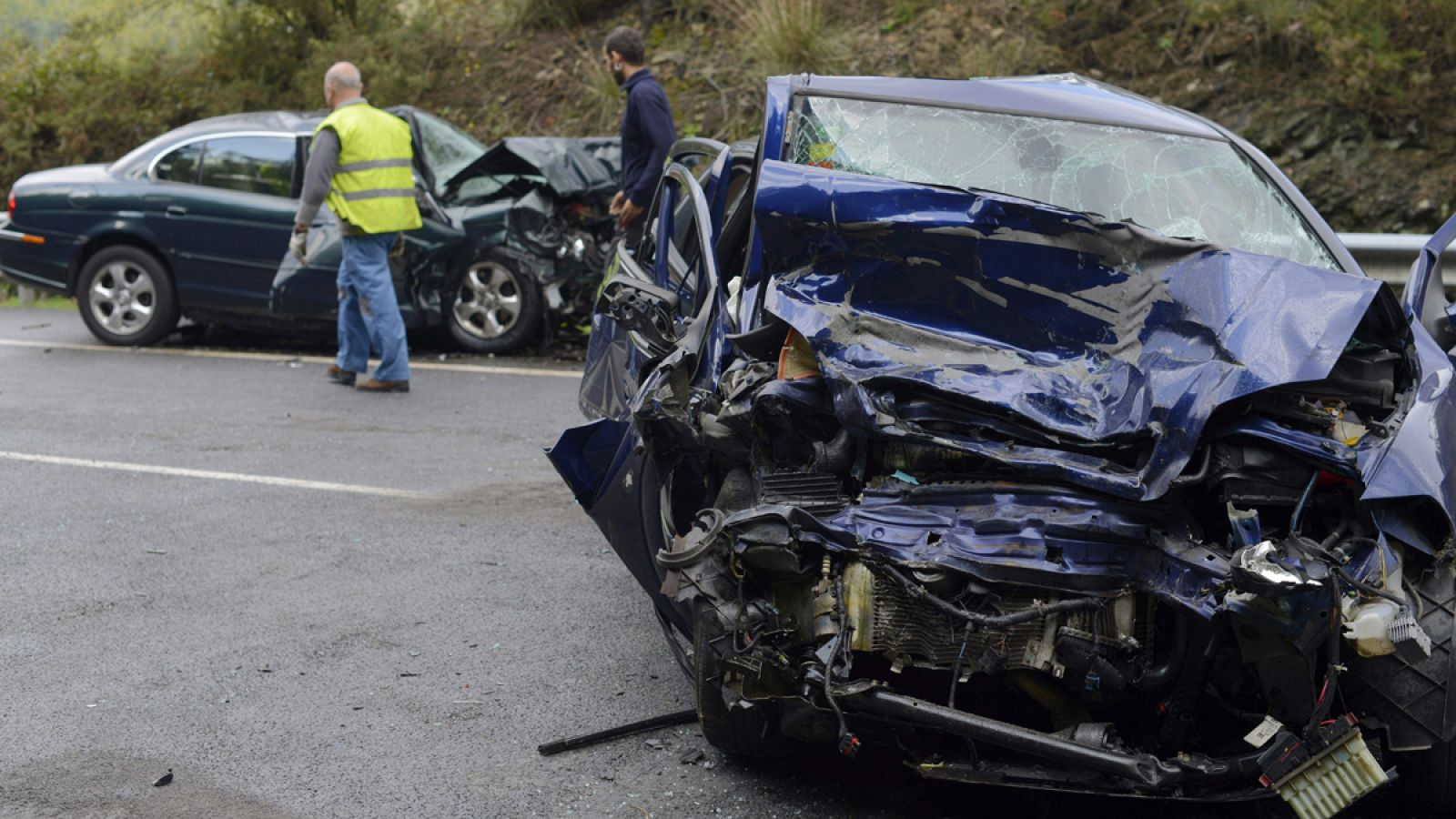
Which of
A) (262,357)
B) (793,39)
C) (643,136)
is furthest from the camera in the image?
(793,39)

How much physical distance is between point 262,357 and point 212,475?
12.7ft

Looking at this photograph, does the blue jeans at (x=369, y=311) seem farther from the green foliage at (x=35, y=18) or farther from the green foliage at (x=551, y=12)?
the green foliage at (x=35, y=18)

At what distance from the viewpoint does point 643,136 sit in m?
9.68

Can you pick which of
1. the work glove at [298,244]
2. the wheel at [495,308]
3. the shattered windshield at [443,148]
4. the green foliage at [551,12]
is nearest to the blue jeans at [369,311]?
the work glove at [298,244]

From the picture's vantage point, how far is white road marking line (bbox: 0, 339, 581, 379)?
10.6 meters

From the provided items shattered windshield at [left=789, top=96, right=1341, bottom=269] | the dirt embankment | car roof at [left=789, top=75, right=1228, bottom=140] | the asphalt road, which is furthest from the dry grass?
shattered windshield at [left=789, top=96, right=1341, bottom=269]

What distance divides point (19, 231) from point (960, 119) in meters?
8.88

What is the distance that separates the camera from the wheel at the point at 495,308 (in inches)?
440

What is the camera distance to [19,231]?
11.7 metres

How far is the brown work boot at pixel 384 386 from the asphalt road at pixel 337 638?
70cm

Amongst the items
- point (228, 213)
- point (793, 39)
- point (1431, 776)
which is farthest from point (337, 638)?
point (793, 39)

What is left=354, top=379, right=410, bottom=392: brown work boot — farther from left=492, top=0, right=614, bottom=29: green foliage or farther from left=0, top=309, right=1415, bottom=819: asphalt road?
left=492, top=0, right=614, bottom=29: green foliage

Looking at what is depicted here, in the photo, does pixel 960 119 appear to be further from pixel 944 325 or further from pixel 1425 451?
pixel 1425 451

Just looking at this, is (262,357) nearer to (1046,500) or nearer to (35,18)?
(1046,500)
